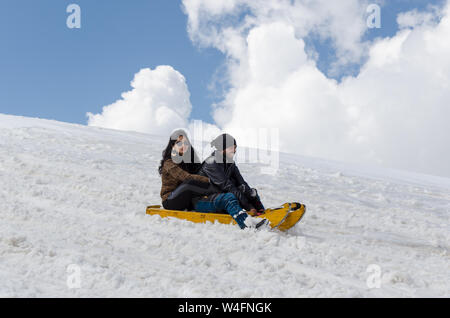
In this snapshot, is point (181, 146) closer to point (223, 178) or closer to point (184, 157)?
point (184, 157)

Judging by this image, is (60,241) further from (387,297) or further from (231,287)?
(387,297)

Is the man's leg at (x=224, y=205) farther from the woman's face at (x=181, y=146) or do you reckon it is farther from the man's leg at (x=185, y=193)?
the woman's face at (x=181, y=146)

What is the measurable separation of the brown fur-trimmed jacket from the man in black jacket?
0.18 metres

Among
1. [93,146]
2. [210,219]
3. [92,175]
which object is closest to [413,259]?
[210,219]

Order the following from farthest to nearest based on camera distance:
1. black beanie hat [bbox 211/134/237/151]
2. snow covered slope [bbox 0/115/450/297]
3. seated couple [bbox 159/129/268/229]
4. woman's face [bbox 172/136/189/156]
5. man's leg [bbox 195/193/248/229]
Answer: woman's face [bbox 172/136/189/156] < black beanie hat [bbox 211/134/237/151] < seated couple [bbox 159/129/268/229] < man's leg [bbox 195/193/248/229] < snow covered slope [bbox 0/115/450/297]

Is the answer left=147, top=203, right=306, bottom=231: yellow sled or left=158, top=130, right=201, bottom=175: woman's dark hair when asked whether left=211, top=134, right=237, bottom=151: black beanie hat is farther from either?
left=147, top=203, right=306, bottom=231: yellow sled

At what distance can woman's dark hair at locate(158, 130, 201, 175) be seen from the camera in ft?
18.1

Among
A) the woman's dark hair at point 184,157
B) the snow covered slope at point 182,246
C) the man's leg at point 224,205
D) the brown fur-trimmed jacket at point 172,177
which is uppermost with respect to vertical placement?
the woman's dark hair at point 184,157

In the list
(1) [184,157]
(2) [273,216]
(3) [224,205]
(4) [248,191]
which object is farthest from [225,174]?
(2) [273,216]

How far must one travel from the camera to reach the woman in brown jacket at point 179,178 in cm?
529

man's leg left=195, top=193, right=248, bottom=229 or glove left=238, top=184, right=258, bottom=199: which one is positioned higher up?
glove left=238, top=184, right=258, bottom=199

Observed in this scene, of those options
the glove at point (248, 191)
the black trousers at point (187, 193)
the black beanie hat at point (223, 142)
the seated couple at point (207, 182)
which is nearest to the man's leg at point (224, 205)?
the seated couple at point (207, 182)

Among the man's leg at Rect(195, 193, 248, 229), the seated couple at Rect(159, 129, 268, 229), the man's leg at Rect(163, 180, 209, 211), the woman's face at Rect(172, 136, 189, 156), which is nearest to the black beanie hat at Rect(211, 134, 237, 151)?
the seated couple at Rect(159, 129, 268, 229)
